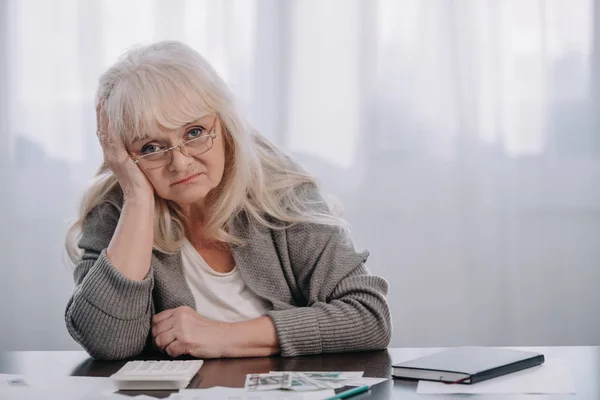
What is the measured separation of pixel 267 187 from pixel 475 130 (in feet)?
4.21

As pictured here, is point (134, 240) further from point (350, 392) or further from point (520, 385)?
point (520, 385)

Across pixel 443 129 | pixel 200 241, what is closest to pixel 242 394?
pixel 200 241

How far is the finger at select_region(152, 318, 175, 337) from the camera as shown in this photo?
1.63m

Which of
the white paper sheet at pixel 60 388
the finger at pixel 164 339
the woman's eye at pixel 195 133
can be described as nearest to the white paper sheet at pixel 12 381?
the white paper sheet at pixel 60 388

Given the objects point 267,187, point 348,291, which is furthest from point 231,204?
point 348,291

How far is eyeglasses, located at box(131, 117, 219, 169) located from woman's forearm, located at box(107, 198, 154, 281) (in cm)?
8

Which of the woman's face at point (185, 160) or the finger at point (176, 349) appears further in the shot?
the woman's face at point (185, 160)

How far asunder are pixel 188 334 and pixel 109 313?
183mm

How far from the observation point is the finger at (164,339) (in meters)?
1.60

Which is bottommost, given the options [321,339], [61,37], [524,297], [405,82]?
[524,297]

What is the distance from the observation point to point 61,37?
3068 millimetres

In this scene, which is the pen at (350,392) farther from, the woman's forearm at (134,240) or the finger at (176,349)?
the woman's forearm at (134,240)

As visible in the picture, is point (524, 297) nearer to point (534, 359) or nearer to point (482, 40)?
point (482, 40)

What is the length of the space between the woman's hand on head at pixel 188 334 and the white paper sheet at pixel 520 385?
0.42m
